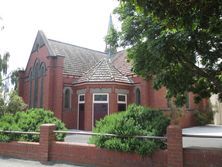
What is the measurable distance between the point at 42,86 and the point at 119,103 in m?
8.46

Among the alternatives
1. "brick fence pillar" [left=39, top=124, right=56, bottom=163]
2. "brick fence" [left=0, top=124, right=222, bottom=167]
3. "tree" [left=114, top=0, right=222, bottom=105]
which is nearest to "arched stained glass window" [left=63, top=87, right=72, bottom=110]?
"brick fence" [left=0, top=124, right=222, bottom=167]

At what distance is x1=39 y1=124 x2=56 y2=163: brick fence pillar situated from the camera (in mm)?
10305

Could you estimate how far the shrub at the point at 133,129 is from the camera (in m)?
8.67

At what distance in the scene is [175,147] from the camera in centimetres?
793

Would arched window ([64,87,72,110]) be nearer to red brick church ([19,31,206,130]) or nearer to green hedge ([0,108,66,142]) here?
red brick church ([19,31,206,130])

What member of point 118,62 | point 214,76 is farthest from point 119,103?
point 214,76

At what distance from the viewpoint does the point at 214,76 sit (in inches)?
439

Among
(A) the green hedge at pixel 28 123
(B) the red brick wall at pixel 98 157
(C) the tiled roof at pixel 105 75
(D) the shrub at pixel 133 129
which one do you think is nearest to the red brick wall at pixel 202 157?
(B) the red brick wall at pixel 98 157

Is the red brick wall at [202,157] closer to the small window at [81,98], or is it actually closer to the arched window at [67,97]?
the small window at [81,98]

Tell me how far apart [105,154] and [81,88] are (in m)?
15.2

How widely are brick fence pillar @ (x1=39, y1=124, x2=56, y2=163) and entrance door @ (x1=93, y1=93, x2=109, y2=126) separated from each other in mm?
12012

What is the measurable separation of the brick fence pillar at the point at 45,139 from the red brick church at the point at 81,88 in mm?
12032

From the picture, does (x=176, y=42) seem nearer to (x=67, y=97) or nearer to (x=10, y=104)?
(x=10, y=104)

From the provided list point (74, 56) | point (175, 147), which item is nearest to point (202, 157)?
point (175, 147)
